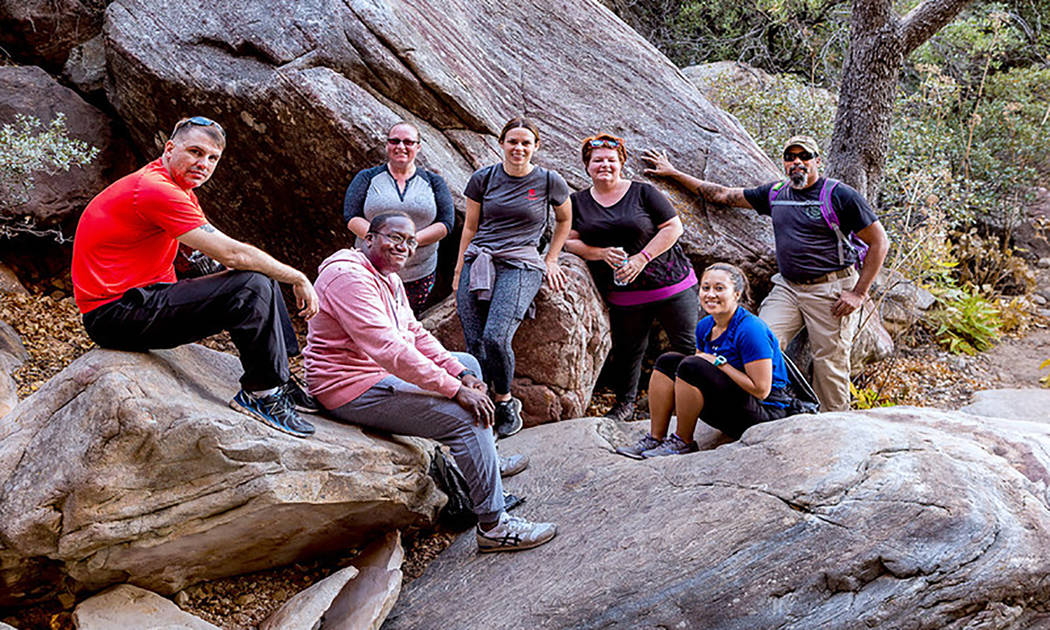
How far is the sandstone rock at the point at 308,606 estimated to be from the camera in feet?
13.7

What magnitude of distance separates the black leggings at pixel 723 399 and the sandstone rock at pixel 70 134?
6685mm

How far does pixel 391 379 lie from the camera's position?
4.73 meters

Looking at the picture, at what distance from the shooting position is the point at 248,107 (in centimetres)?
703

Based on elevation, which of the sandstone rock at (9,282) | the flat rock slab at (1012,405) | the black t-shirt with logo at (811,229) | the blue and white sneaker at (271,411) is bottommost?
the sandstone rock at (9,282)

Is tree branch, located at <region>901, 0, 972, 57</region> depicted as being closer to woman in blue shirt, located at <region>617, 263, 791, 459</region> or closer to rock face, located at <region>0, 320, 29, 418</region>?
woman in blue shirt, located at <region>617, 263, 791, 459</region>

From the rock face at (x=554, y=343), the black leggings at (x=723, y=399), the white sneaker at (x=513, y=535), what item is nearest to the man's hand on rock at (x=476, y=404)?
the white sneaker at (x=513, y=535)

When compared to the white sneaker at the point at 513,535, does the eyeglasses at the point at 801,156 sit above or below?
above

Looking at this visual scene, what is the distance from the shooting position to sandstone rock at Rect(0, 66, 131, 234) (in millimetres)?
7945

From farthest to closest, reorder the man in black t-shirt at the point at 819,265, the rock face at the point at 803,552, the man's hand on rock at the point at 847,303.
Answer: the man's hand on rock at the point at 847,303 → the man in black t-shirt at the point at 819,265 → the rock face at the point at 803,552

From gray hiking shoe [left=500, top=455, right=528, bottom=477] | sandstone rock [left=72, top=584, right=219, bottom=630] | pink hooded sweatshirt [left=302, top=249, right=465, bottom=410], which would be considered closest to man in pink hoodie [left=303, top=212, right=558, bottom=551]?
pink hooded sweatshirt [left=302, top=249, right=465, bottom=410]

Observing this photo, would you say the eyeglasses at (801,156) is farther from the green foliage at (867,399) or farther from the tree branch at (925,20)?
the tree branch at (925,20)

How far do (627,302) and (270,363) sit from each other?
138 inches

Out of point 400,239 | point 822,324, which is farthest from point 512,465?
point 822,324

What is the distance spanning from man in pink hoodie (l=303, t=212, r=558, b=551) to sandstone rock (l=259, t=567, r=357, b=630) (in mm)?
897
